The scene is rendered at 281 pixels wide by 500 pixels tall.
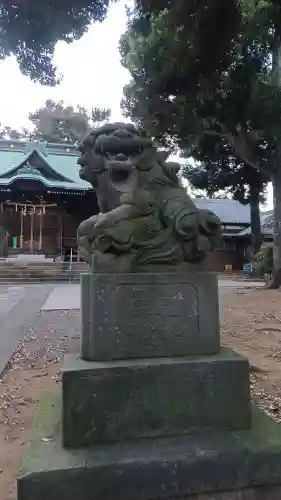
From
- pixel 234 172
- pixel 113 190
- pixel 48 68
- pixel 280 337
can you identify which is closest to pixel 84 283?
pixel 113 190

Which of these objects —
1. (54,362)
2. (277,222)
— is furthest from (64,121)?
(54,362)

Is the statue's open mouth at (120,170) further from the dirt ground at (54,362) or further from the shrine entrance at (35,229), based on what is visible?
the shrine entrance at (35,229)

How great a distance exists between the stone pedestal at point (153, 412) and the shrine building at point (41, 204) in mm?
19454

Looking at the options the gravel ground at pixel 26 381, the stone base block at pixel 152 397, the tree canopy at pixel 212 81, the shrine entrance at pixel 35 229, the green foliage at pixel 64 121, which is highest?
the green foliage at pixel 64 121

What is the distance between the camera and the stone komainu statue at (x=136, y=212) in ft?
7.14

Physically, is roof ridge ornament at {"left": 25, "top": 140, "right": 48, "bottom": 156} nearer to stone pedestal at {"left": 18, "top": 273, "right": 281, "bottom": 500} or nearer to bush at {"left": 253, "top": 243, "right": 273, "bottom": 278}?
bush at {"left": 253, "top": 243, "right": 273, "bottom": 278}

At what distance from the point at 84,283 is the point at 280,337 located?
15.3 ft

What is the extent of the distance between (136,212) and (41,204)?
2136 cm

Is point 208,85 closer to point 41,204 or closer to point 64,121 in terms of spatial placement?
point 41,204

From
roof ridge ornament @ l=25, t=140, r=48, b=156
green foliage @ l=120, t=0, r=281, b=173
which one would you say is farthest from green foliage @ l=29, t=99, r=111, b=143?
green foliage @ l=120, t=0, r=281, b=173

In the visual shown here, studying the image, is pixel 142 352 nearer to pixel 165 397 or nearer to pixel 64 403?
pixel 165 397

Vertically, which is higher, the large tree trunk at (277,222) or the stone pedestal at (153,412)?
the large tree trunk at (277,222)

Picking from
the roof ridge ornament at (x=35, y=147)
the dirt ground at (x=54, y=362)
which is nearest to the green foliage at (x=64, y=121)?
the roof ridge ornament at (x=35, y=147)

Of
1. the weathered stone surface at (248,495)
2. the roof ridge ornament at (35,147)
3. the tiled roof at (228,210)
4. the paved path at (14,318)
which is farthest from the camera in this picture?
the tiled roof at (228,210)
